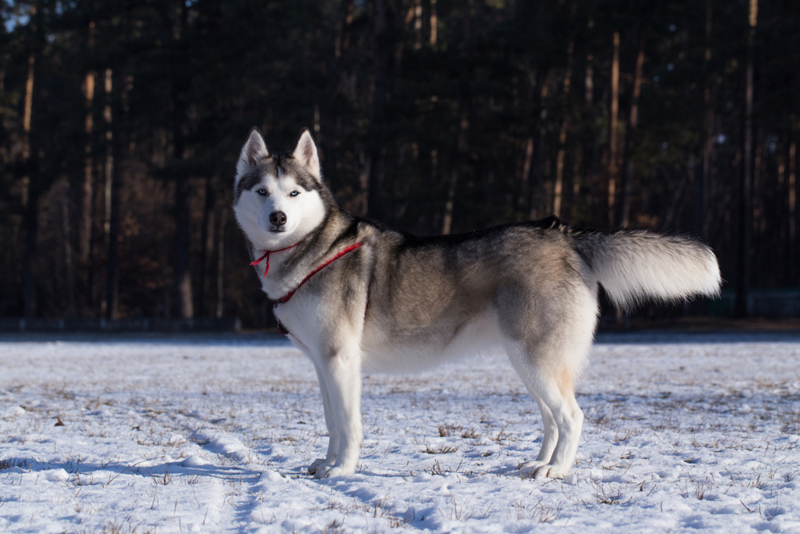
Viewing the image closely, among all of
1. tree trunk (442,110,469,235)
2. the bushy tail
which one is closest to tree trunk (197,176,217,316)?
tree trunk (442,110,469,235)

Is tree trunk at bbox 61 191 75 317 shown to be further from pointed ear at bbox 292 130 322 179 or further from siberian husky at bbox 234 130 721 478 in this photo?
siberian husky at bbox 234 130 721 478

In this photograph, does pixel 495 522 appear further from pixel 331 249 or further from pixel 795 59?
pixel 795 59

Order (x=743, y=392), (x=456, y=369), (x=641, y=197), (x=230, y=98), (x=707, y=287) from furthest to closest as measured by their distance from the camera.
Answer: (x=641, y=197) → (x=230, y=98) → (x=456, y=369) → (x=743, y=392) → (x=707, y=287)

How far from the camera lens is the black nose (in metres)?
4.62

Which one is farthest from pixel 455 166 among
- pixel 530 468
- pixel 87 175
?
pixel 530 468

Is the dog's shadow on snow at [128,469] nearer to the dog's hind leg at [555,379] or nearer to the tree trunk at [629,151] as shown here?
the dog's hind leg at [555,379]

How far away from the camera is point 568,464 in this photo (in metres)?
4.53

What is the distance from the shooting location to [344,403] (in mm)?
4594

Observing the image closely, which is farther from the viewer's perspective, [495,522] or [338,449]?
[338,449]

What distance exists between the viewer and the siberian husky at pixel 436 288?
458 cm

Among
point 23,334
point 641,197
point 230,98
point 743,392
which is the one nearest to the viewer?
point 743,392

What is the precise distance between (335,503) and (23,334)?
2590 cm

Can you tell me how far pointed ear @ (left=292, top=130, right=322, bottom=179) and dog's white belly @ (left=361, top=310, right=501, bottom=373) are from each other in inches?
50.0

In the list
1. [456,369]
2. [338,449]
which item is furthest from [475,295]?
[456,369]
